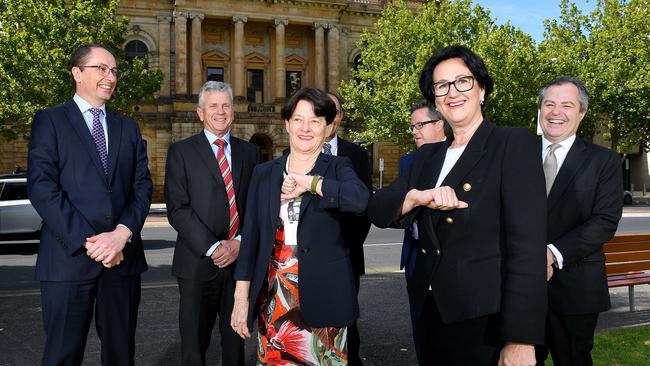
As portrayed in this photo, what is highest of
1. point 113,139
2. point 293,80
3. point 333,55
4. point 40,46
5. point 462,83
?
point 333,55

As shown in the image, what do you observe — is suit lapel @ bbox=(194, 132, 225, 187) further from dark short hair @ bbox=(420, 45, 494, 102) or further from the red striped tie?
dark short hair @ bbox=(420, 45, 494, 102)

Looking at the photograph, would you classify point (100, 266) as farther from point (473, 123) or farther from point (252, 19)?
point (252, 19)

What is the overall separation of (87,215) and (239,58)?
42553 mm

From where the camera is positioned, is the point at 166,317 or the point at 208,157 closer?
the point at 208,157

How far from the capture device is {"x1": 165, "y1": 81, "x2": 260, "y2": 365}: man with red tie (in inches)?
177

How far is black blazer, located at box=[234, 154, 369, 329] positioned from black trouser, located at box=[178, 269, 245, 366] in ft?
3.34

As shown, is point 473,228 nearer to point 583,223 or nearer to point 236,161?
point 583,223

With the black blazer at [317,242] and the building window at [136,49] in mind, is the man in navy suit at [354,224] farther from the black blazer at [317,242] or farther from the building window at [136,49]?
the building window at [136,49]

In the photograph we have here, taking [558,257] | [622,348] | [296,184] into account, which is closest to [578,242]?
[558,257]

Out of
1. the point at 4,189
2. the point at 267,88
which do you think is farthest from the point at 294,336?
the point at 267,88

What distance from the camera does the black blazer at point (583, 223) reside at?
3723 millimetres

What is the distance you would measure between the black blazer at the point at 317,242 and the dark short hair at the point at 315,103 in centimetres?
29

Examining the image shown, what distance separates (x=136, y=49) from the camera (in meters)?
42.8

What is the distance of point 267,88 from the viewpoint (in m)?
47.1
